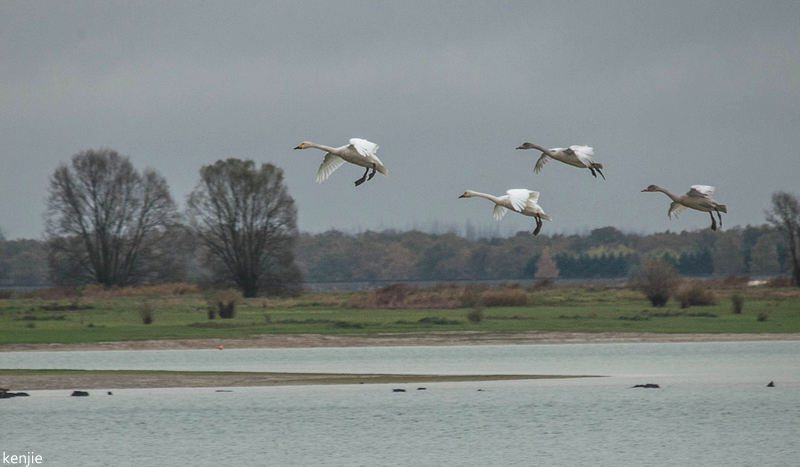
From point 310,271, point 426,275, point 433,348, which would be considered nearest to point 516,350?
point 433,348

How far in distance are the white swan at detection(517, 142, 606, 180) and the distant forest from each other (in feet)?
410

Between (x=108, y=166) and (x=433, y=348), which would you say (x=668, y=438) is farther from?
(x=108, y=166)

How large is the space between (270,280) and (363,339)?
140 ft

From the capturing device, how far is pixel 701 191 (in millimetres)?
16359

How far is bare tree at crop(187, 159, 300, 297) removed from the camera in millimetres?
93062

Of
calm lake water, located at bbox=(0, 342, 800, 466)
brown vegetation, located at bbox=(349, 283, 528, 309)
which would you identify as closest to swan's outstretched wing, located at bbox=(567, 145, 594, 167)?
calm lake water, located at bbox=(0, 342, 800, 466)

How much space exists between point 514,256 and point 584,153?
148 meters

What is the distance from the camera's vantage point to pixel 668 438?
27.2m

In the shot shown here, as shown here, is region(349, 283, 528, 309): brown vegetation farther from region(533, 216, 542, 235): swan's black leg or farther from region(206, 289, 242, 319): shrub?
region(533, 216, 542, 235): swan's black leg

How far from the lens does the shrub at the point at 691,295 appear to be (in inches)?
2554

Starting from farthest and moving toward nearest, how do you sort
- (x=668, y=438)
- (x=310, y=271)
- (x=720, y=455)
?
(x=310, y=271) → (x=668, y=438) → (x=720, y=455)

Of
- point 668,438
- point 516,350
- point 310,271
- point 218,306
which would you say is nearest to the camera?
point 668,438

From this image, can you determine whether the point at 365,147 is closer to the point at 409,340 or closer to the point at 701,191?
the point at 701,191

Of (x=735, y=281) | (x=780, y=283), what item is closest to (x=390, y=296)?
(x=735, y=281)
